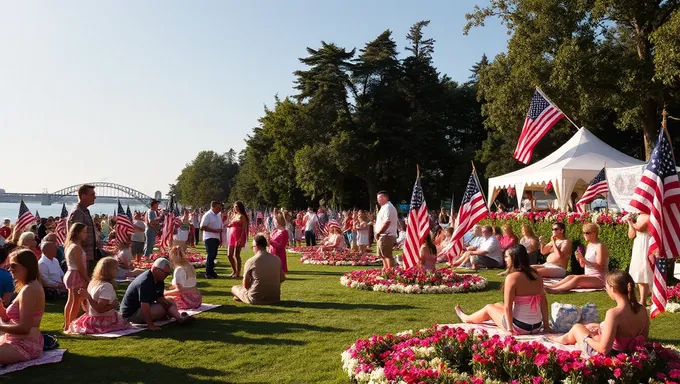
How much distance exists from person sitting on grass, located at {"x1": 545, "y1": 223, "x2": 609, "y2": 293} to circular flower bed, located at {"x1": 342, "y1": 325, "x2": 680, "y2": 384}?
595 cm

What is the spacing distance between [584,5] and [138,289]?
939 inches

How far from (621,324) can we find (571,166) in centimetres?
1634

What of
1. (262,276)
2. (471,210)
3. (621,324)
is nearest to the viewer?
(621,324)

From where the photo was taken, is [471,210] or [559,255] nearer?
[559,255]

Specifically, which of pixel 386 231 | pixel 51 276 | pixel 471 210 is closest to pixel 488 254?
pixel 471 210

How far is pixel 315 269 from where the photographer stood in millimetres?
17719

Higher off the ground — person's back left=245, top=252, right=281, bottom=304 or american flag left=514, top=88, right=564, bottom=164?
american flag left=514, top=88, right=564, bottom=164

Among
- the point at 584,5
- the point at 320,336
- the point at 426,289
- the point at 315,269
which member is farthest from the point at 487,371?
the point at 584,5

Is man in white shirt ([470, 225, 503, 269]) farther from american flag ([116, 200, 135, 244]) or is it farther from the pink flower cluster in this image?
american flag ([116, 200, 135, 244])

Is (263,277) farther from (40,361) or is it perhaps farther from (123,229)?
(123,229)

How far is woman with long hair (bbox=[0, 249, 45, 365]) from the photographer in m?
6.64

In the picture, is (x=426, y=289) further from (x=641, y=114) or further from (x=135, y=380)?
(x=641, y=114)

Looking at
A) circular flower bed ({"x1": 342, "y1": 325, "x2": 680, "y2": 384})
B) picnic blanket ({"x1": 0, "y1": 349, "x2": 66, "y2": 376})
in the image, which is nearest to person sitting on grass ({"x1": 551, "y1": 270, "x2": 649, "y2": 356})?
circular flower bed ({"x1": 342, "y1": 325, "x2": 680, "y2": 384})

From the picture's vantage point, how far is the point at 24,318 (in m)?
6.69
